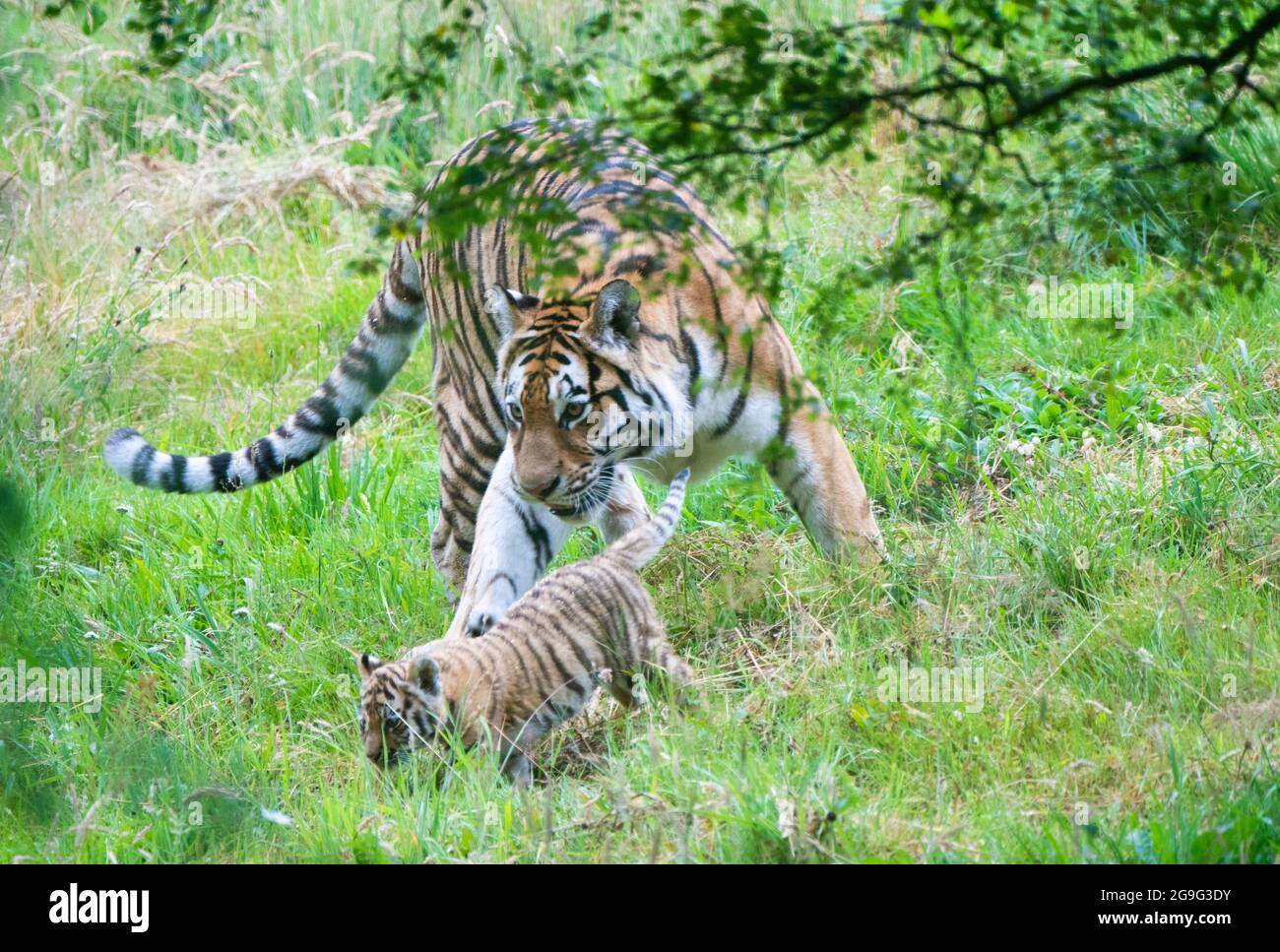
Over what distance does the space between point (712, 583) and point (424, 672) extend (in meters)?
1.39

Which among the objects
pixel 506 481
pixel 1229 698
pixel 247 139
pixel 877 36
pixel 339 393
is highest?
pixel 247 139

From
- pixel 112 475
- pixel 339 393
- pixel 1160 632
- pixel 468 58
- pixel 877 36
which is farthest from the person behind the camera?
pixel 468 58

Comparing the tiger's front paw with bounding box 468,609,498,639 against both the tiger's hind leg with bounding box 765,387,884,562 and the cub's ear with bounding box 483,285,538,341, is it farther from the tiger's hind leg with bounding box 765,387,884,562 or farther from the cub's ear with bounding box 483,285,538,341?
the tiger's hind leg with bounding box 765,387,884,562

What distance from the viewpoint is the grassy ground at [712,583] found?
3.55 meters

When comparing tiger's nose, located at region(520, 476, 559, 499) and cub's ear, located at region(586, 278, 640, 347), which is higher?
cub's ear, located at region(586, 278, 640, 347)

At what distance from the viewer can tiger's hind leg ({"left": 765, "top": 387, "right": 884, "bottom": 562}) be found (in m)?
4.83

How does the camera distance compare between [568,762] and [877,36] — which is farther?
[568,762]

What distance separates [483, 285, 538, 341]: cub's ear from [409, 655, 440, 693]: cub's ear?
1.36 m

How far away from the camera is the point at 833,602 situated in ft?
15.6

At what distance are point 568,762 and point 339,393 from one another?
6.72ft

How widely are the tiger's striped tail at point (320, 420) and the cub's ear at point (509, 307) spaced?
769 millimetres

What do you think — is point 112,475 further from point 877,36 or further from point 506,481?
point 877,36

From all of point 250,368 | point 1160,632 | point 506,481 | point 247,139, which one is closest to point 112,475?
point 250,368

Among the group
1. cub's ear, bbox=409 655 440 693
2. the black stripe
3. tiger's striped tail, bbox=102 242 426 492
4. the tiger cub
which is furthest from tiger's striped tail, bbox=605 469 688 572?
the black stripe
